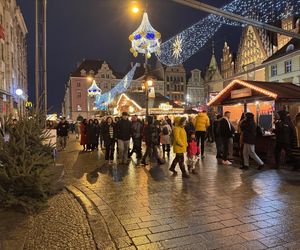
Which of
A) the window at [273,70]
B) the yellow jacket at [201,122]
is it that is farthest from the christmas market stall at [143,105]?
the window at [273,70]

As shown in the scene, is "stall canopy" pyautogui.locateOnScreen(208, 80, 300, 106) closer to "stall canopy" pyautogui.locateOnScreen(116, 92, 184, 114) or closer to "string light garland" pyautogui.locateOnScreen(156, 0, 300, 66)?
"string light garland" pyautogui.locateOnScreen(156, 0, 300, 66)

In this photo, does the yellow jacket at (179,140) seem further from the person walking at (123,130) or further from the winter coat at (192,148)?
the person walking at (123,130)

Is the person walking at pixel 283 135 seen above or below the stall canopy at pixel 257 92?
below

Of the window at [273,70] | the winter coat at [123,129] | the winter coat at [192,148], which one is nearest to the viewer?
the winter coat at [192,148]

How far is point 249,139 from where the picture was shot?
31.4ft

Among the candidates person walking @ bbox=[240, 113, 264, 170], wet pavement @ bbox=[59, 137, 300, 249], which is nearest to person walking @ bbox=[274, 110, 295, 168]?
person walking @ bbox=[240, 113, 264, 170]

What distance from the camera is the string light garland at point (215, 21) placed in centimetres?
873

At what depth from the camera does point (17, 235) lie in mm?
4484

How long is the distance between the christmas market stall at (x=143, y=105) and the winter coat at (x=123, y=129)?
41.2ft

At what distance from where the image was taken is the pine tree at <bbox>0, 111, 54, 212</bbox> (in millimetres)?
5672

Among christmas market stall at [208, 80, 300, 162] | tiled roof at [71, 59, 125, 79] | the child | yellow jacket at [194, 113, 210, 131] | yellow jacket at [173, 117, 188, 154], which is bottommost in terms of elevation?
the child

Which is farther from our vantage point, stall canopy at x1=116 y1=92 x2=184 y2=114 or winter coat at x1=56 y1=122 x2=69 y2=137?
stall canopy at x1=116 y1=92 x2=184 y2=114

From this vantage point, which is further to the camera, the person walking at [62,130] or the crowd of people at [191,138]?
the person walking at [62,130]

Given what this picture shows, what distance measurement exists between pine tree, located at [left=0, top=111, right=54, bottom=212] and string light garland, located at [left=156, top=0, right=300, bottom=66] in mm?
6288
